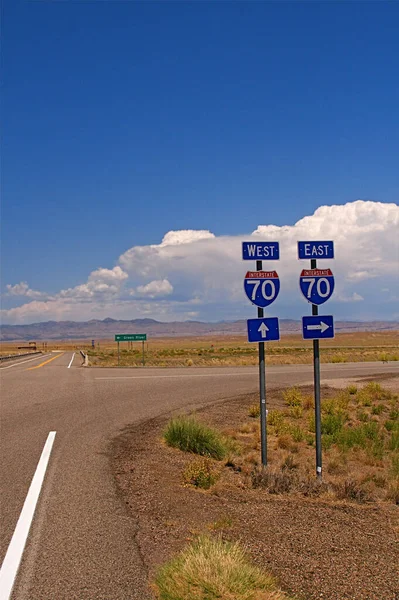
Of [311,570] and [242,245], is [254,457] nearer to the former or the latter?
[242,245]

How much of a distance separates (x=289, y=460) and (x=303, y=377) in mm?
18406

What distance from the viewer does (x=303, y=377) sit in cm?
2900

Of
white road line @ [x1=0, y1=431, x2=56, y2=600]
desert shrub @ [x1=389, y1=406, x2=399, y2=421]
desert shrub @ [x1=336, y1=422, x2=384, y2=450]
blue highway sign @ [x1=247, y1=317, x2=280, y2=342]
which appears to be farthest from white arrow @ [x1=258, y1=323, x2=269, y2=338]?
desert shrub @ [x1=389, y1=406, x2=399, y2=421]

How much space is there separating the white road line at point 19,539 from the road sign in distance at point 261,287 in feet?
12.8

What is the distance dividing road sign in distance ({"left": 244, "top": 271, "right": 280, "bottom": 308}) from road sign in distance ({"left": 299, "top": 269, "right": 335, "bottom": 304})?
50cm

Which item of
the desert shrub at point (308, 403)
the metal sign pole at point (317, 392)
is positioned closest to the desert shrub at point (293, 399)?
the desert shrub at point (308, 403)

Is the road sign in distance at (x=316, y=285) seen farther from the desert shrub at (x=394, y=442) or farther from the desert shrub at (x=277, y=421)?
the desert shrub at (x=277, y=421)

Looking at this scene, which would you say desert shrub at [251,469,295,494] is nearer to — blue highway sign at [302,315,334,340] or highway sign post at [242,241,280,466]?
highway sign post at [242,241,280,466]

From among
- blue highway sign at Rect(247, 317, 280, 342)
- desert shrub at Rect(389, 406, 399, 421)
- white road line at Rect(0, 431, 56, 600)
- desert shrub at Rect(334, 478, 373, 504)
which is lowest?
desert shrub at Rect(389, 406, 399, 421)

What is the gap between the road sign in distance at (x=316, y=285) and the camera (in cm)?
Result: 894

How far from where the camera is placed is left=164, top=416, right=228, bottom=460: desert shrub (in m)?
11.3

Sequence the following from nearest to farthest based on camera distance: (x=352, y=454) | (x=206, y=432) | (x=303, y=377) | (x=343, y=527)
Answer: (x=343, y=527), (x=206, y=432), (x=352, y=454), (x=303, y=377)

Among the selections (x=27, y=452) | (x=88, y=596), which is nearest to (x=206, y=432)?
(x=27, y=452)

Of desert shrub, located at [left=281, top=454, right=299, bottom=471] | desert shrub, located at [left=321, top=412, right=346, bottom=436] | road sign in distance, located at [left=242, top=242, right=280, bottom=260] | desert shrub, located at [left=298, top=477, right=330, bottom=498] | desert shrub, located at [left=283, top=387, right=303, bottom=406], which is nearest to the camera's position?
desert shrub, located at [left=298, top=477, right=330, bottom=498]
